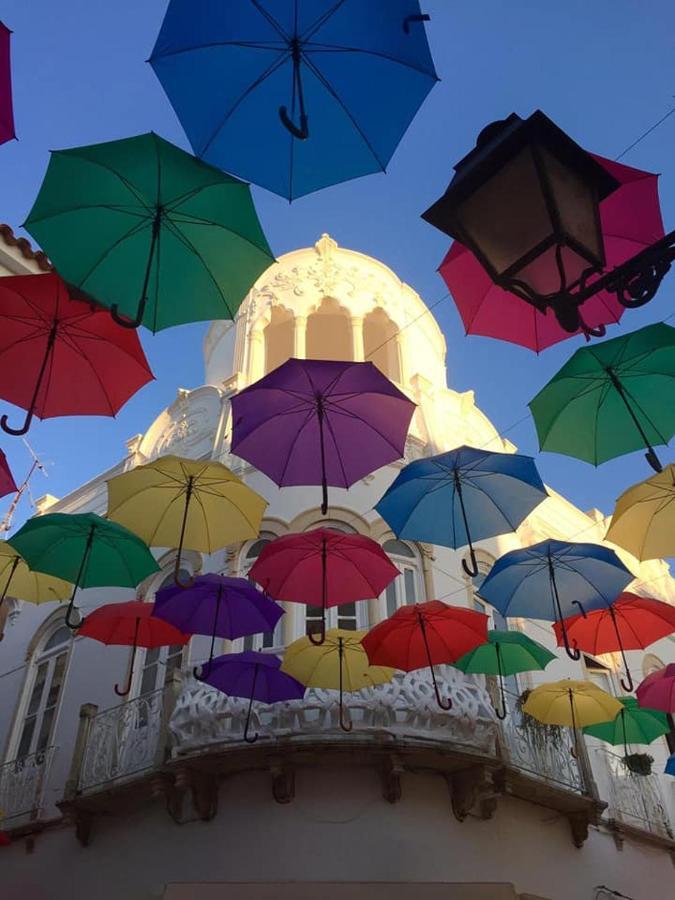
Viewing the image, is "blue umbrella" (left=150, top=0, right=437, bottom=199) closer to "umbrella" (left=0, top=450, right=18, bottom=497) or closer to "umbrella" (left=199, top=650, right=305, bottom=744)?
"umbrella" (left=0, top=450, right=18, bottom=497)

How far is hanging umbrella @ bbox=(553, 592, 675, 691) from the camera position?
9.44 meters

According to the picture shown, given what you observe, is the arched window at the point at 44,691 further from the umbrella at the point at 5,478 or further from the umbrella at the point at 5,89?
the umbrella at the point at 5,89

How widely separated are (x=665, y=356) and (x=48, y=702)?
36.5 feet

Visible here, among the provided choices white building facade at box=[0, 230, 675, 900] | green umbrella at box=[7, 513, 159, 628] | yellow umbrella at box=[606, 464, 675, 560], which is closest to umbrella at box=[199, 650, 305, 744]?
white building facade at box=[0, 230, 675, 900]

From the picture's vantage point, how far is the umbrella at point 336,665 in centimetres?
925

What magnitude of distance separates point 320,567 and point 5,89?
568cm

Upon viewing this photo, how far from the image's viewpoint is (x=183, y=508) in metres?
8.65

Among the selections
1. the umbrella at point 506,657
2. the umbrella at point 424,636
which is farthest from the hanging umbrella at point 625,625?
the umbrella at point 424,636

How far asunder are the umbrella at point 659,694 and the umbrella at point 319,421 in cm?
508

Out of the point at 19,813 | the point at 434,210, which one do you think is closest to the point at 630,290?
the point at 434,210

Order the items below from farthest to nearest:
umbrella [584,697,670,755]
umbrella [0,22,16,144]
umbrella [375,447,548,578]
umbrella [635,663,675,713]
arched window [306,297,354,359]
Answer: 1. arched window [306,297,354,359]
2. umbrella [584,697,670,755]
3. umbrella [635,663,675,713]
4. umbrella [375,447,548,578]
5. umbrella [0,22,16,144]

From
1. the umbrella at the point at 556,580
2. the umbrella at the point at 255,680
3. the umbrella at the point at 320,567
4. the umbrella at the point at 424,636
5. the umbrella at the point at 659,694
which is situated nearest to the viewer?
the umbrella at the point at 320,567

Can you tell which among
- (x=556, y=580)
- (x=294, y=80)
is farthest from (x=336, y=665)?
(x=294, y=80)

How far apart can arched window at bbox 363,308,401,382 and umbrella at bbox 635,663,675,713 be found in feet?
24.7
